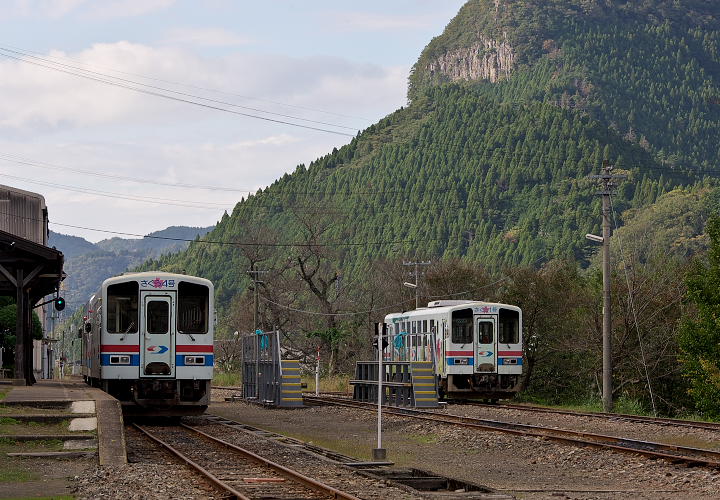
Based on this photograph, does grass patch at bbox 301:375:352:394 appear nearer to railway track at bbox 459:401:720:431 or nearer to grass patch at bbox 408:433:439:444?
railway track at bbox 459:401:720:431

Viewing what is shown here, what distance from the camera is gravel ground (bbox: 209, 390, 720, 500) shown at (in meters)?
14.1

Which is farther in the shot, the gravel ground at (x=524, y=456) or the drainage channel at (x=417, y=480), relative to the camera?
the gravel ground at (x=524, y=456)

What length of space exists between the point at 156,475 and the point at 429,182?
13153cm

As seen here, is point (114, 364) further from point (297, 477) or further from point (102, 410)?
point (297, 477)

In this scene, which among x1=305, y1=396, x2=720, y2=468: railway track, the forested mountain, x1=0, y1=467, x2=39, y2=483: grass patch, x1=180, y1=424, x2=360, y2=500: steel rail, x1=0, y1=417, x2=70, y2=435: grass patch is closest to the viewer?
x1=180, y1=424, x2=360, y2=500: steel rail

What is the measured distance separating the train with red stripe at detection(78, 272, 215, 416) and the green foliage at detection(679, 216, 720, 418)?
20234 millimetres

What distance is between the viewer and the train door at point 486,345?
115 feet

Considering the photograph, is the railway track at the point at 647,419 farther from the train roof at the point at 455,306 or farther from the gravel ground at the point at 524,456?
the train roof at the point at 455,306

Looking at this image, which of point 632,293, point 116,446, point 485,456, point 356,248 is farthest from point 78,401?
point 356,248

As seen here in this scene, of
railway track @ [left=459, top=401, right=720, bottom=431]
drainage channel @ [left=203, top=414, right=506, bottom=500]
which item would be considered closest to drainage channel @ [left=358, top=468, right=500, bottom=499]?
drainage channel @ [left=203, top=414, right=506, bottom=500]

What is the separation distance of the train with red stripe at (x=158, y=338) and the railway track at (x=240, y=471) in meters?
3.19

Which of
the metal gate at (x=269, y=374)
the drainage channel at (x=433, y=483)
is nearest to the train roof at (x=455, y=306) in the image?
the metal gate at (x=269, y=374)

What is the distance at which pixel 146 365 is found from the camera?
24.5 m

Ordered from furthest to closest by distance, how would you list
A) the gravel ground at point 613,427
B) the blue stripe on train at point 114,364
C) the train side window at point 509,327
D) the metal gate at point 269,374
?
the train side window at point 509,327, the metal gate at point 269,374, the blue stripe on train at point 114,364, the gravel ground at point 613,427
